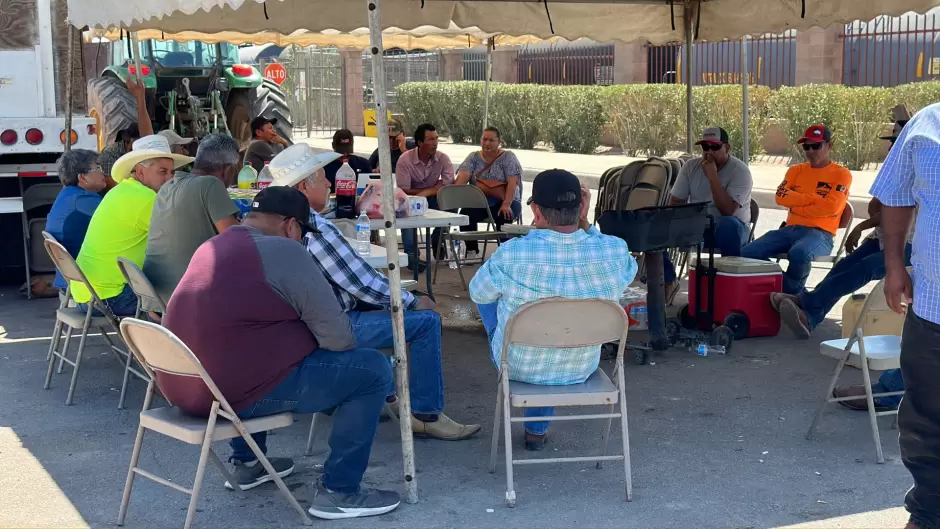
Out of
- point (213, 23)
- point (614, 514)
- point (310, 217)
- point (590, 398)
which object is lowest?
point (614, 514)

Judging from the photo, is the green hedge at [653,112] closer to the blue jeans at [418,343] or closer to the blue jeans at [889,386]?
the blue jeans at [889,386]

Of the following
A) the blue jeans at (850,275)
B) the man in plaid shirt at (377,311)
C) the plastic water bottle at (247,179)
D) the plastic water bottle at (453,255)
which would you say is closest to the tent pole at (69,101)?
the plastic water bottle at (247,179)

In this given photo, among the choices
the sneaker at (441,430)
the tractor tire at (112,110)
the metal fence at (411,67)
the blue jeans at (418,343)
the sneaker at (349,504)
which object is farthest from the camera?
the metal fence at (411,67)

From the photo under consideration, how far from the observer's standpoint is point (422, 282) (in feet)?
31.6

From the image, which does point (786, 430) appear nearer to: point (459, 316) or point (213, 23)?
point (459, 316)

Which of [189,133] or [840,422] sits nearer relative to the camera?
[840,422]

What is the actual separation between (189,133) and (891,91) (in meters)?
9.53

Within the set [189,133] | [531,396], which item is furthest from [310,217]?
[189,133]

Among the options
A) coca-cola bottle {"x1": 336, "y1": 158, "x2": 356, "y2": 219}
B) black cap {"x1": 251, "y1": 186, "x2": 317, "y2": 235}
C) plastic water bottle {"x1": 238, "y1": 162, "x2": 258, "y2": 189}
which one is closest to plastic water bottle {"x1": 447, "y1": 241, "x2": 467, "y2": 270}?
plastic water bottle {"x1": 238, "y1": 162, "x2": 258, "y2": 189}

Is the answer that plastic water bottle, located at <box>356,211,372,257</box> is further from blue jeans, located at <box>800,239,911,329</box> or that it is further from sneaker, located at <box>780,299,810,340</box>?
blue jeans, located at <box>800,239,911,329</box>

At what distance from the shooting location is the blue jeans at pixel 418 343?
5121mm

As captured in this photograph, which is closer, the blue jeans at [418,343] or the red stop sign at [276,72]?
the blue jeans at [418,343]

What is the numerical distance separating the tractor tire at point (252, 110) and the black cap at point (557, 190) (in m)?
9.86

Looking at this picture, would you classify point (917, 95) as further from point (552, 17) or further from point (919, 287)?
point (919, 287)
